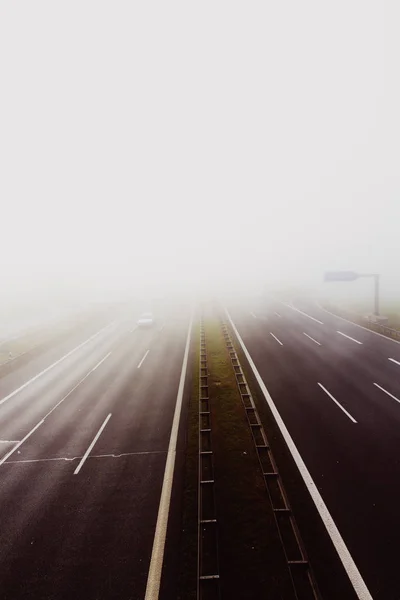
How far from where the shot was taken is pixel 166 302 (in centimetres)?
6988

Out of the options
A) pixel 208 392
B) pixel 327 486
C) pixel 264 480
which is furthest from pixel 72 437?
pixel 327 486

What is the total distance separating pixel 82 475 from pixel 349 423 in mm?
13309

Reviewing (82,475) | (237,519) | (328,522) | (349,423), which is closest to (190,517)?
(237,519)

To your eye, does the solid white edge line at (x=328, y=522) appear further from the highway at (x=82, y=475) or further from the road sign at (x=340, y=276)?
the road sign at (x=340, y=276)

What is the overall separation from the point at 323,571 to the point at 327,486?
3547mm

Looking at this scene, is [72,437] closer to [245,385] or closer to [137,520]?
[137,520]

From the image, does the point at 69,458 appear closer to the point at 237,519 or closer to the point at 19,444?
the point at 19,444

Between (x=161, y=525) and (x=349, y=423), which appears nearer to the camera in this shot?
(x=161, y=525)

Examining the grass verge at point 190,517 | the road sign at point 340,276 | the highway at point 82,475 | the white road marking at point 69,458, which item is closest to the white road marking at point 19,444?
the highway at point 82,475

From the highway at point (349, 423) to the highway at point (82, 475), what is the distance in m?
5.91

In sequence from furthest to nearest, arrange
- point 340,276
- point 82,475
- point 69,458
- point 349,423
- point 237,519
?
point 340,276 → point 349,423 → point 69,458 → point 82,475 → point 237,519

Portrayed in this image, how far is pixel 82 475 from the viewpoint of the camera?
43.6ft

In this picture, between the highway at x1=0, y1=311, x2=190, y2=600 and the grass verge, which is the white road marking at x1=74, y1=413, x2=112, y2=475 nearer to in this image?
the highway at x1=0, y1=311, x2=190, y2=600

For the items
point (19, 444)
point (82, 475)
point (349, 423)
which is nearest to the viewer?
point (82, 475)
